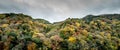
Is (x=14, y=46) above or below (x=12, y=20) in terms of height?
below

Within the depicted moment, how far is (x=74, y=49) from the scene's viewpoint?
9081 centimetres

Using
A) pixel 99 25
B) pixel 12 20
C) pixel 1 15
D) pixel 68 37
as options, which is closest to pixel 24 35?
pixel 68 37

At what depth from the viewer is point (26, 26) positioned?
99625mm

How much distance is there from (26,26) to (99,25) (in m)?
52.6

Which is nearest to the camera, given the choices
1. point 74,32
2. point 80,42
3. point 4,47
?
point 4,47

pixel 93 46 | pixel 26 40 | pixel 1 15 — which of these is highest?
pixel 1 15

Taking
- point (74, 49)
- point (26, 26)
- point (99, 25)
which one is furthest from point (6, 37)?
point (99, 25)

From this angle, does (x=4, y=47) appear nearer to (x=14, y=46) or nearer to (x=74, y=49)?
(x=14, y=46)

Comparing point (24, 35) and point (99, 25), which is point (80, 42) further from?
point (99, 25)

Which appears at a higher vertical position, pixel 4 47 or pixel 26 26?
pixel 26 26

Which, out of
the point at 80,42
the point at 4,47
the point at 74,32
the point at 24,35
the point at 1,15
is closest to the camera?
the point at 4,47

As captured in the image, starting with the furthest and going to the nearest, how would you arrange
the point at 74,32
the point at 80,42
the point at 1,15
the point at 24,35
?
the point at 1,15 → the point at 74,32 → the point at 80,42 → the point at 24,35

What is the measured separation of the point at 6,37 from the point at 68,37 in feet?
90.6

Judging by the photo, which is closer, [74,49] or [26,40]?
[26,40]
